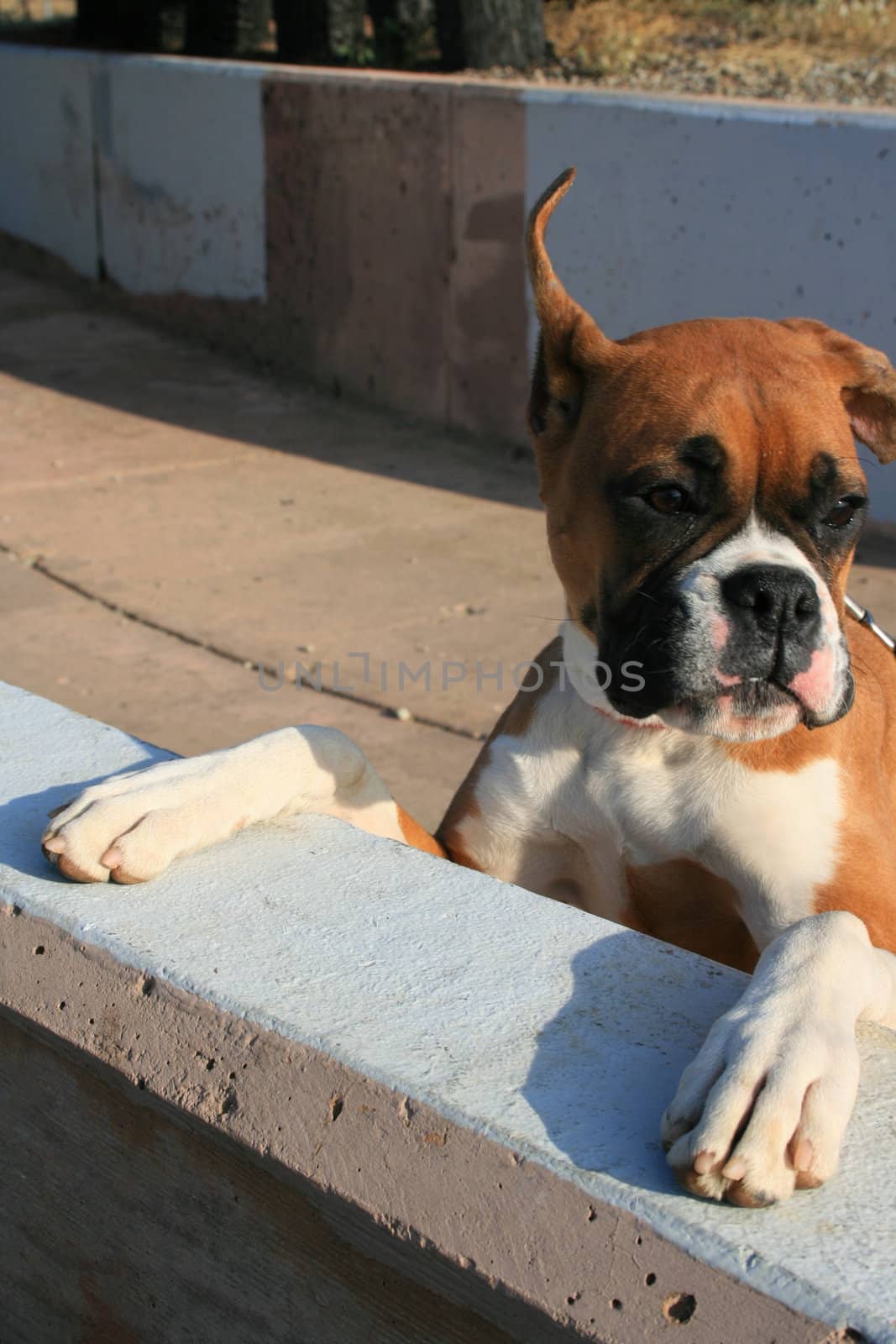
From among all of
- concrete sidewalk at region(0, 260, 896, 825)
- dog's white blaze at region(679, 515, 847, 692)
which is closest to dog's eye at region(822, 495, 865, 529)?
dog's white blaze at region(679, 515, 847, 692)

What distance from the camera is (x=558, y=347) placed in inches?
128

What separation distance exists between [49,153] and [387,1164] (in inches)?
494

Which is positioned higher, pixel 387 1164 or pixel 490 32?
pixel 490 32

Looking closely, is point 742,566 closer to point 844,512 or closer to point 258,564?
point 844,512

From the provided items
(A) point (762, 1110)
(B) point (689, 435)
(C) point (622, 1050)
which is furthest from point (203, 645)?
(A) point (762, 1110)

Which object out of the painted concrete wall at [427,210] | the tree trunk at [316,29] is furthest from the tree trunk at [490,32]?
the tree trunk at [316,29]

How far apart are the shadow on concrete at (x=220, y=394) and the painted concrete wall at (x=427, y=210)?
0.15 metres

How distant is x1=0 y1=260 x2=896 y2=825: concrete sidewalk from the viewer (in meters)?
5.77

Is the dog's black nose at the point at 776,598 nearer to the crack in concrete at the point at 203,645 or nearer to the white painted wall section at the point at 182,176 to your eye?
the crack in concrete at the point at 203,645

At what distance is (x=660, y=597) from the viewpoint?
282 cm

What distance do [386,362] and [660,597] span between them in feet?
24.5

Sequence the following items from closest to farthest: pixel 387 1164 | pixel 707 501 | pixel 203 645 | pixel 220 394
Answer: pixel 387 1164
pixel 707 501
pixel 203 645
pixel 220 394

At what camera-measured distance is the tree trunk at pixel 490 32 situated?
11344 mm

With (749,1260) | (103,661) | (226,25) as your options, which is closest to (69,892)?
(749,1260)
